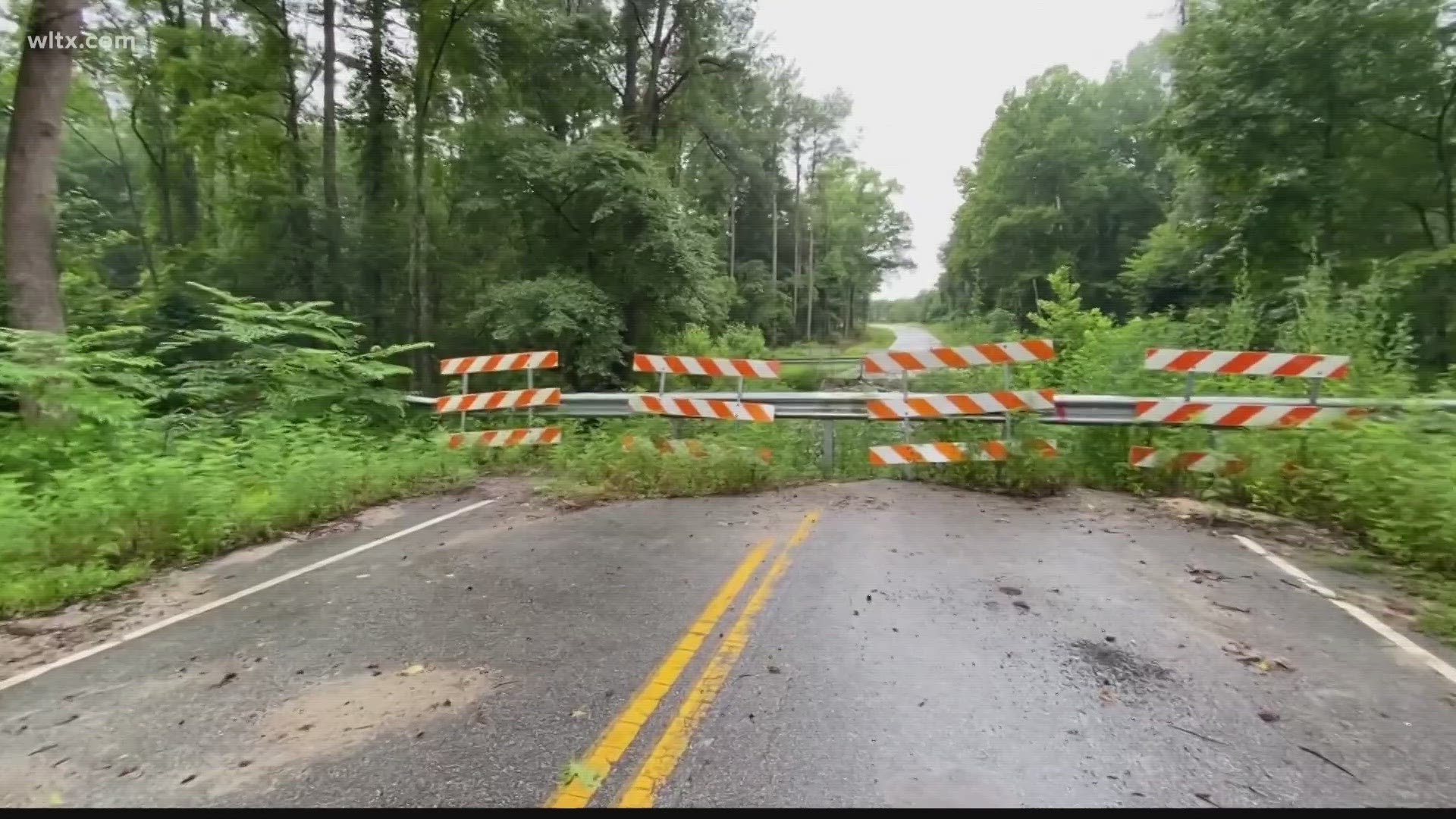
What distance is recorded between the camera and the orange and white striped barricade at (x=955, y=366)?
8.41m

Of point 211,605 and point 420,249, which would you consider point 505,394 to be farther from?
point 420,249

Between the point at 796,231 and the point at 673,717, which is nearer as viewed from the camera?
the point at 673,717

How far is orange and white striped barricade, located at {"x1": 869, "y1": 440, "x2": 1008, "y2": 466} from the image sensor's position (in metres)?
8.53

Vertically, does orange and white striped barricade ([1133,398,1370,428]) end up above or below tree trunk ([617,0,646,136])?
below

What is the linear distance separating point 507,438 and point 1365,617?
9.16 metres

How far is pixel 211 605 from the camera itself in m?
5.29

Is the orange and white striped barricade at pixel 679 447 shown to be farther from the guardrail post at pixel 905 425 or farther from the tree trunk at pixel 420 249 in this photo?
the tree trunk at pixel 420 249

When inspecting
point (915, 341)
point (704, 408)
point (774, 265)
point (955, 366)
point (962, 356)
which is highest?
point (774, 265)

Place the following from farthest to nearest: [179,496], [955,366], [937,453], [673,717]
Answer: [937,453], [955,366], [179,496], [673,717]

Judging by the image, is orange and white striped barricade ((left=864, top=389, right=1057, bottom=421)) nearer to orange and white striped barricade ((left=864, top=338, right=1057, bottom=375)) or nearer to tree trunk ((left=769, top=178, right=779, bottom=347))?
orange and white striped barricade ((left=864, top=338, right=1057, bottom=375))

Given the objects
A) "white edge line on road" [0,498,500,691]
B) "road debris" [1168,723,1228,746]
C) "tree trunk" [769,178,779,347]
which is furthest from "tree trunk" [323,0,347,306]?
"tree trunk" [769,178,779,347]

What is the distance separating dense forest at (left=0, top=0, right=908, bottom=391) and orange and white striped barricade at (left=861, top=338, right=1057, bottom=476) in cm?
982

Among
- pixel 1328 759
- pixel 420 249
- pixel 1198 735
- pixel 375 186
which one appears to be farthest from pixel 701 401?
pixel 375 186

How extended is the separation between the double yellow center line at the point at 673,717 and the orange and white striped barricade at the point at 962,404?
406 centimetres
